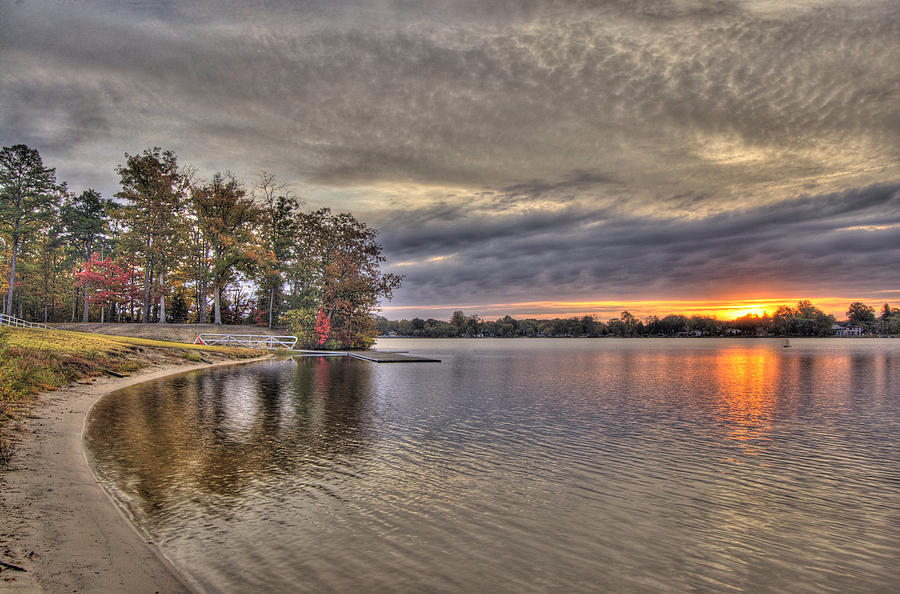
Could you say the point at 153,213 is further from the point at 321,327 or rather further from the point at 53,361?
the point at 53,361

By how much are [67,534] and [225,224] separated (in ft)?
191

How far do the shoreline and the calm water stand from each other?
360 mm

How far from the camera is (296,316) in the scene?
193 ft

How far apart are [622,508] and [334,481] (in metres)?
5.09

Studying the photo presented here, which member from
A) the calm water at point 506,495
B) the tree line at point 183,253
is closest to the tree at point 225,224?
the tree line at point 183,253

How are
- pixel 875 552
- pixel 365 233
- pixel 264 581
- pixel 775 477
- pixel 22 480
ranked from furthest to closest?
pixel 365 233 → pixel 775 477 → pixel 22 480 → pixel 875 552 → pixel 264 581

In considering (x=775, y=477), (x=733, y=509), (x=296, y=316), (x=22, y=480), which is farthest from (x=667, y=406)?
(x=296, y=316)

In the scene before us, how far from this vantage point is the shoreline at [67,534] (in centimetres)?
466

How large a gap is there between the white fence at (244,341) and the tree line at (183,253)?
433 centimetres

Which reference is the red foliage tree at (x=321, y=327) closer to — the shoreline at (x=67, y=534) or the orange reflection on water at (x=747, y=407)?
the orange reflection on water at (x=747, y=407)

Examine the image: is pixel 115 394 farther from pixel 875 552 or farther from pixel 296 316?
pixel 296 316

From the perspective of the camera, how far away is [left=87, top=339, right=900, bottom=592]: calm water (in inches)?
217

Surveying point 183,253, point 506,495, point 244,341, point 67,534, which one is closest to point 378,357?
point 244,341

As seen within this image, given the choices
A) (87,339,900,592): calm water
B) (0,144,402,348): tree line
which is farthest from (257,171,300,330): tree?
(87,339,900,592): calm water
